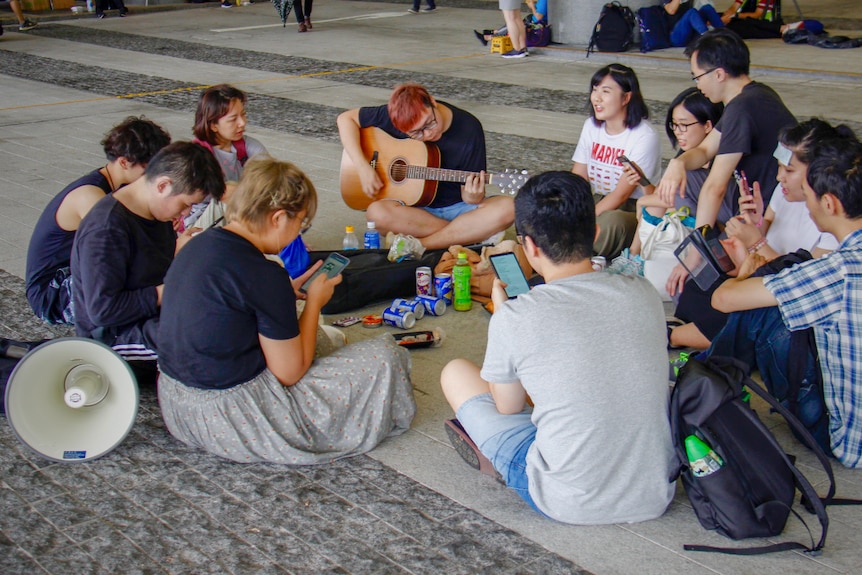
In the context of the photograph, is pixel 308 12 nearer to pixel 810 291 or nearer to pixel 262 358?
pixel 262 358

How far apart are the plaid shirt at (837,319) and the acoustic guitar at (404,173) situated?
2.29 meters

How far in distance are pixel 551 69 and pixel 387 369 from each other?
9465 mm

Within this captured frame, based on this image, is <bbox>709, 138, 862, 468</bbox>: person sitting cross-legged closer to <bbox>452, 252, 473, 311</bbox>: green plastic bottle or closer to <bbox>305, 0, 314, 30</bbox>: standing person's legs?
<bbox>452, 252, 473, 311</bbox>: green plastic bottle

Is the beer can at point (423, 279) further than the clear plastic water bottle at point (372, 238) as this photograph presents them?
No

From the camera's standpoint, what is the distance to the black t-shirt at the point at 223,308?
10.7 ft

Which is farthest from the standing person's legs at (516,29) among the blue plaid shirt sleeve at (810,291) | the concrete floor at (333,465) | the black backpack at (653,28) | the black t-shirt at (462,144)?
the blue plaid shirt sleeve at (810,291)

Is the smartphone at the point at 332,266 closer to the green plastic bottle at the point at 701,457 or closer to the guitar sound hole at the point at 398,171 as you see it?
the green plastic bottle at the point at 701,457

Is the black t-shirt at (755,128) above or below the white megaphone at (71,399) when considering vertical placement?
above

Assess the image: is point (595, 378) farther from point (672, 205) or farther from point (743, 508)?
point (672, 205)

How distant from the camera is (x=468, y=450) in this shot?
11.3 feet

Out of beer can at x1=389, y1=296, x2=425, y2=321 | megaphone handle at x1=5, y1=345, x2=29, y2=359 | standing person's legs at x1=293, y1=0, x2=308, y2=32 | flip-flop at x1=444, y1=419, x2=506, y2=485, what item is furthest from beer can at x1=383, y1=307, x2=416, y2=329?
standing person's legs at x1=293, y1=0, x2=308, y2=32

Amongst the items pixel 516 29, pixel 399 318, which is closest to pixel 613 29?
pixel 516 29

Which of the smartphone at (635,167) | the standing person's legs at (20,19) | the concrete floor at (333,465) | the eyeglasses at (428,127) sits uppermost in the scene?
the standing person's legs at (20,19)

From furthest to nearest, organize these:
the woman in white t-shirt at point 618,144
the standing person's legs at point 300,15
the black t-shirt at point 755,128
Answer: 1. the standing person's legs at point 300,15
2. the woman in white t-shirt at point 618,144
3. the black t-shirt at point 755,128
